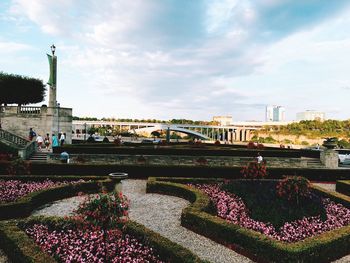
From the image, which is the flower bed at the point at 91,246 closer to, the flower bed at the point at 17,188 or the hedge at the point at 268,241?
the hedge at the point at 268,241

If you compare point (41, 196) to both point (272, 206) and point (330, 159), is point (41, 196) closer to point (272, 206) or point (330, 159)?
point (272, 206)

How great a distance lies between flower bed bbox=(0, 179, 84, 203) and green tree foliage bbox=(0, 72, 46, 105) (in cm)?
3144

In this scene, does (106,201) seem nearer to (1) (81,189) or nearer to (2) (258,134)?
(1) (81,189)

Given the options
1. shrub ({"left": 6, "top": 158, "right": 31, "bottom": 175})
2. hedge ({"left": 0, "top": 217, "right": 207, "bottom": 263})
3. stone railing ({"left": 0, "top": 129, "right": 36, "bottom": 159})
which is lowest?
hedge ({"left": 0, "top": 217, "right": 207, "bottom": 263})

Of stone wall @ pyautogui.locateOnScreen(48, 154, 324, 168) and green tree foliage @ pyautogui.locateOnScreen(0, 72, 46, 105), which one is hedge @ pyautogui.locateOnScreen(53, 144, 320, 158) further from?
green tree foliage @ pyautogui.locateOnScreen(0, 72, 46, 105)

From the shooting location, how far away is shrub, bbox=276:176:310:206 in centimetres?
1248

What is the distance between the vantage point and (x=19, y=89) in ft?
143

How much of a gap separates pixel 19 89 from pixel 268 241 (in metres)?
43.4

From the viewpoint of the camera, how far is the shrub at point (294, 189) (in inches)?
492

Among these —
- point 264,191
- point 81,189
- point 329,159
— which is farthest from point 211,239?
point 329,159


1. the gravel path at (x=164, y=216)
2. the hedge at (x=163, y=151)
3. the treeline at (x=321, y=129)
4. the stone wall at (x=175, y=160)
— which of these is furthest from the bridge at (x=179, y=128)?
the gravel path at (x=164, y=216)

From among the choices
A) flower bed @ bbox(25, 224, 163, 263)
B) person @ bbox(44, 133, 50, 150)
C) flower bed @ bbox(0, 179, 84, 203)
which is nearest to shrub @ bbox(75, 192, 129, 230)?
flower bed @ bbox(25, 224, 163, 263)

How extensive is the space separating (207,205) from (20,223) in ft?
20.7

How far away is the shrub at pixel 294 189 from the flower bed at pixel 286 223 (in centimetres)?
110
